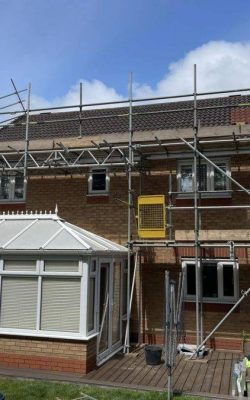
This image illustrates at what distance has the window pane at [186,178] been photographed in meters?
11.9

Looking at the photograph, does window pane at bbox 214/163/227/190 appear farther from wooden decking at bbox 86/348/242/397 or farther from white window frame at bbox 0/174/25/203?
white window frame at bbox 0/174/25/203

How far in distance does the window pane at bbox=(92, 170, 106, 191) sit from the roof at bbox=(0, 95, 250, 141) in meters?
1.58

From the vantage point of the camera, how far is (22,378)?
8227 mm

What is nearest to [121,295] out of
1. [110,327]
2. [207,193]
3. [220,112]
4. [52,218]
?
[110,327]

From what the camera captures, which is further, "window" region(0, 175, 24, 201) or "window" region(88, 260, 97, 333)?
"window" region(0, 175, 24, 201)

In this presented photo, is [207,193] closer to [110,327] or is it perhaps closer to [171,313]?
[110,327]

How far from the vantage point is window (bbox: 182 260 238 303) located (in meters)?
11.2

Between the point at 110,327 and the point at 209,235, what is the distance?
3430 mm

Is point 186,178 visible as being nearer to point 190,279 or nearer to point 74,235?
point 190,279

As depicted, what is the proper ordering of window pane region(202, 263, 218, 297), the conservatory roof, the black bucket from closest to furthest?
the conservatory roof → the black bucket → window pane region(202, 263, 218, 297)

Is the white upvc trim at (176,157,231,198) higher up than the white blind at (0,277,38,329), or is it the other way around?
the white upvc trim at (176,157,231,198)

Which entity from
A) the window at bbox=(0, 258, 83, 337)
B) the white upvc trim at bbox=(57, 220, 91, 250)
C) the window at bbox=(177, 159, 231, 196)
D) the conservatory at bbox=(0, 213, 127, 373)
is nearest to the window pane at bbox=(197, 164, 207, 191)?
the window at bbox=(177, 159, 231, 196)

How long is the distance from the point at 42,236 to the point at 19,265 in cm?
87

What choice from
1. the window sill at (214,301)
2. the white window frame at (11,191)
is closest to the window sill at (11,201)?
the white window frame at (11,191)
